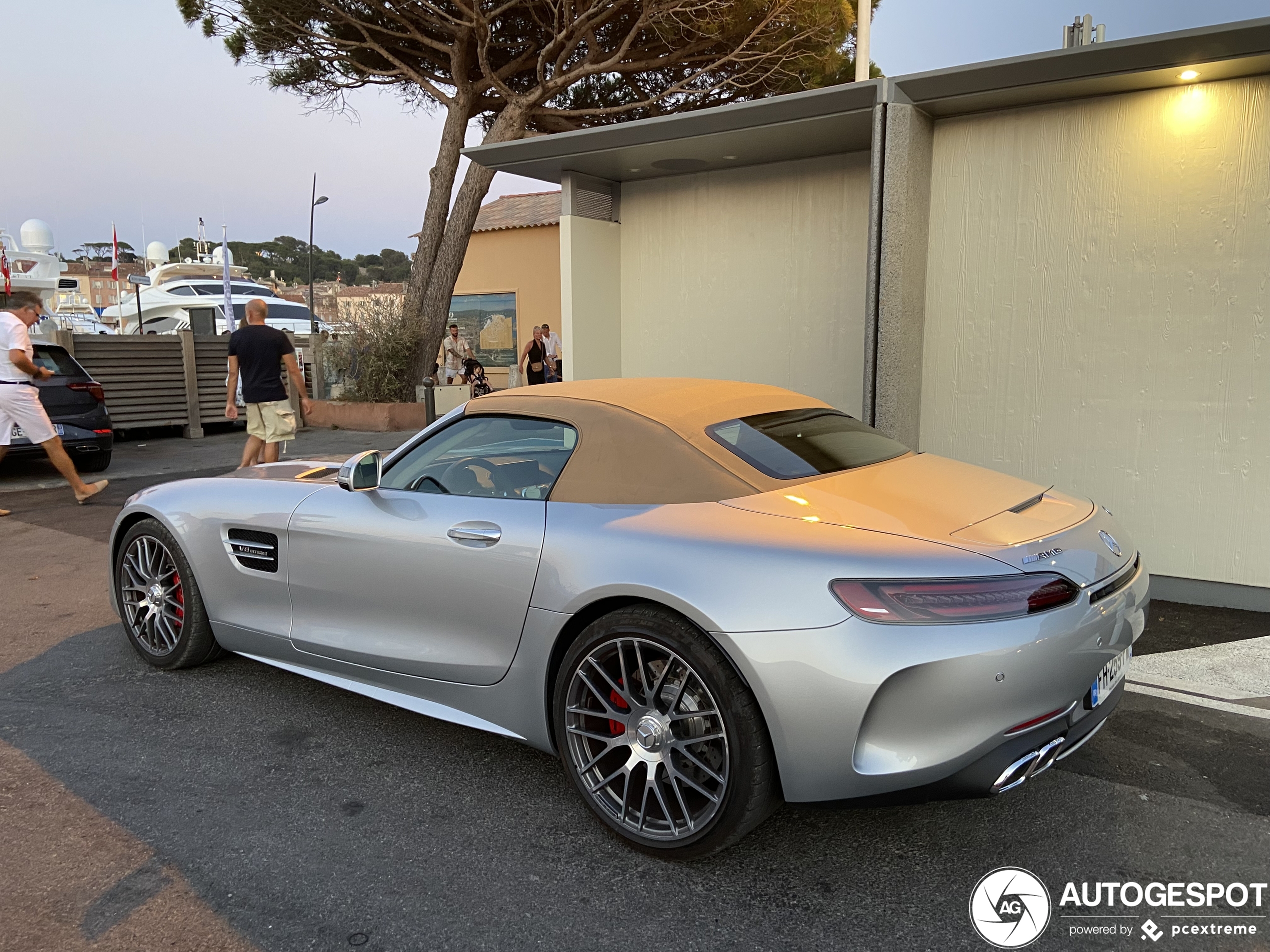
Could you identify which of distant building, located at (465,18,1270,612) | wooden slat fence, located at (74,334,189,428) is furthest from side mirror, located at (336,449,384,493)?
wooden slat fence, located at (74,334,189,428)

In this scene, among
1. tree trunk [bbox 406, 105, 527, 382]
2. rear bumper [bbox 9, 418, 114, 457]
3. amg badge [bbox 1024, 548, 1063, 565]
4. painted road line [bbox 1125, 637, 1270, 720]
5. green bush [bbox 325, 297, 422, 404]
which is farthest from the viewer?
tree trunk [bbox 406, 105, 527, 382]

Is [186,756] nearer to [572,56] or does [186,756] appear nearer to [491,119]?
[572,56]

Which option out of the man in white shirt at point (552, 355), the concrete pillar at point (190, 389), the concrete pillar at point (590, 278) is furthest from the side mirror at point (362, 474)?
Result: the man in white shirt at point (552, 355)

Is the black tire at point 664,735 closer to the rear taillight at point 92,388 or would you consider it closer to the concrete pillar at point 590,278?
the concrete pillar at point 590,278

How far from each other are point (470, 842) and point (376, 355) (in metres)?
12.9

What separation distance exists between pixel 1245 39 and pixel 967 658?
172 inches

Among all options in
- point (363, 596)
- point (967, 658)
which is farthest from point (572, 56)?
point (967, 658)

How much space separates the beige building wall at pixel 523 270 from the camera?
22875mm

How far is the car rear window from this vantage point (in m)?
9.41

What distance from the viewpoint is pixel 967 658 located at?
223cm

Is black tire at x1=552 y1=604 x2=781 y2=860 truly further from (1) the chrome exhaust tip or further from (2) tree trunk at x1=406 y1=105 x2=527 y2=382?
(2) tree trunk at x1=406 y1=105 x2=527 y2=382

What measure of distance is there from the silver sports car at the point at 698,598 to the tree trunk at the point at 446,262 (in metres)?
11.9

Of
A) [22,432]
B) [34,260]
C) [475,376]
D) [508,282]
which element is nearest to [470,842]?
[22,432]

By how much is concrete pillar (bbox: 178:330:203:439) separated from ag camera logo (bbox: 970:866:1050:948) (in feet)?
43.8
